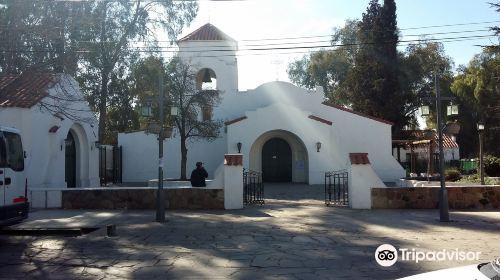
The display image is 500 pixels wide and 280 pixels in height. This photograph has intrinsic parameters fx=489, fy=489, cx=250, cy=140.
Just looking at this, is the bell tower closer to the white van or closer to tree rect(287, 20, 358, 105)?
tree rect(287, 20, 358, 105)

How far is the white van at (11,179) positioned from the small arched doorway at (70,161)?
1194 centimetres

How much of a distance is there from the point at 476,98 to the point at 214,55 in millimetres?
26093

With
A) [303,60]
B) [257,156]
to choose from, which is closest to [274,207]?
[257,156]

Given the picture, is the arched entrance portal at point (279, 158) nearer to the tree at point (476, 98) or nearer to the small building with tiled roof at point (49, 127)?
the small building with tiled roof at point (49, 127)

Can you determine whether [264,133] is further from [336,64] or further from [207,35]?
[336,64]

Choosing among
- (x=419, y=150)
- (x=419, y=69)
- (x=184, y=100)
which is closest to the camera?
(x=184, y=100)

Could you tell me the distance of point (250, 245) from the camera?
10109mm

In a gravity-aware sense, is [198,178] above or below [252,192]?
above

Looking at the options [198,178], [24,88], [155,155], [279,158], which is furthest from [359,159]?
[155,155]

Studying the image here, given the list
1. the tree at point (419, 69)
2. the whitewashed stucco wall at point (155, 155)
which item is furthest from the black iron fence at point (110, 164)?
the tree at point (419, 69)

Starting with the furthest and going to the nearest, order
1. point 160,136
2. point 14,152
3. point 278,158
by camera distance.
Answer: point 278,158
point 160,136
point 14,152

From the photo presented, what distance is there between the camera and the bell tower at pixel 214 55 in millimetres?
31422

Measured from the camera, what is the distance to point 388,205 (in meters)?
16.1

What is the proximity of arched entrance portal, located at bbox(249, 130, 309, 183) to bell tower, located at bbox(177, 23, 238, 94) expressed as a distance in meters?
4.34
